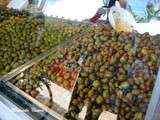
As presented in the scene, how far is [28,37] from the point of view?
7.08ft

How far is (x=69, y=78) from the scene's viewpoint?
163 cm

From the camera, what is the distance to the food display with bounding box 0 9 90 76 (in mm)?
2021

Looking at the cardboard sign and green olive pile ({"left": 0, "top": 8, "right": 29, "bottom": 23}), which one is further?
green olive pile ({"left": 0, "top": 8, "right": 29, "bottom": 23})

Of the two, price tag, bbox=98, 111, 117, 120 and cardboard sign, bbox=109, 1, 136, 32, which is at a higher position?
cardboard sign, bbox=109, 1, 136, 32

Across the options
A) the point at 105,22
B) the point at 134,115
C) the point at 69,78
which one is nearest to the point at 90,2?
the point at 105,22

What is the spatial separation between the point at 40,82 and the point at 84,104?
0.34 metres

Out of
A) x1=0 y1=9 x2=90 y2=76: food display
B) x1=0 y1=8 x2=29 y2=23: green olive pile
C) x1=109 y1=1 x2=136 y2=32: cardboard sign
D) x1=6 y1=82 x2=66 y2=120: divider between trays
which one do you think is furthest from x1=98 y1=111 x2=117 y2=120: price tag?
x1=0 y1=8 x2=29 y2=23: green olive pile

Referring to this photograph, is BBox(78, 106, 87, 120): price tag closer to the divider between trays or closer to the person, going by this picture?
the divider between trays

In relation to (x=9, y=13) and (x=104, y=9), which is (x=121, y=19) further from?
(x=9, y=13)

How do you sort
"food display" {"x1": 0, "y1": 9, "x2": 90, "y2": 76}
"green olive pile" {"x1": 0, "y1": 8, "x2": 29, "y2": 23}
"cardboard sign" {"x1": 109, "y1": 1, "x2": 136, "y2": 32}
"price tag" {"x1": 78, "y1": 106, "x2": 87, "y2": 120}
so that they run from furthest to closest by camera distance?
1. "green olive pile" {"x1": 0, "y1": 8, "x2": 29, "y2": 23}
2. "food display" {"x1": 0, "y1": 9, "x2": 90, "y2": 76}
3. "cardboard sign" {"x1": 109, "y1": 1, "x2": 136, "y2": 32}
4. "price tag" {"x1": 78, "y1": 106, "x2": 87, "y2": 120}

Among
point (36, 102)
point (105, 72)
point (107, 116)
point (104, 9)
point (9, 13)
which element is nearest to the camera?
point (107, 116)

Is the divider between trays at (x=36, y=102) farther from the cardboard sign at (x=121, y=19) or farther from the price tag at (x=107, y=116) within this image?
the cardboard sign at (x=121, y=19)

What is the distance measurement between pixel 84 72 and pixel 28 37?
2.31 feet

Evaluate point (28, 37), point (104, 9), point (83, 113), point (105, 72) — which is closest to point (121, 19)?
point (104, 9)
